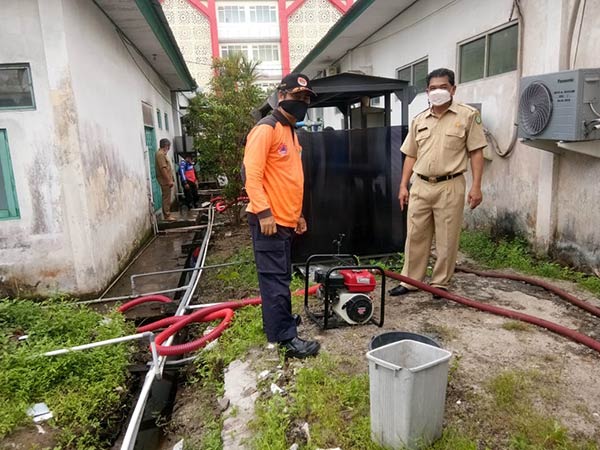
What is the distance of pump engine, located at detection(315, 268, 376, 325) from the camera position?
324cm

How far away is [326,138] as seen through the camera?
4.70 meters

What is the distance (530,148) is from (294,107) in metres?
3.42

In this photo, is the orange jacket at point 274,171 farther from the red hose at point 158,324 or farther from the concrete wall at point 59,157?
the concrete wall at point 59,157

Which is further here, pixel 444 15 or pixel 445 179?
pixel 444 15

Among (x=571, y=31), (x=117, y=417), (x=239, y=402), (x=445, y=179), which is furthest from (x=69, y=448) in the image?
(x=571, y=31)

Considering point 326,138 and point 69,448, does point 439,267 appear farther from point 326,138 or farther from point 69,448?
point 69,448

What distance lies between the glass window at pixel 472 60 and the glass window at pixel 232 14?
25688 mm

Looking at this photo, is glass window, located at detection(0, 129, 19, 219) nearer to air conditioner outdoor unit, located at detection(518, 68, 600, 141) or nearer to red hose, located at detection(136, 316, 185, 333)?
red hose, located at detection(136, 316, 185, 333)

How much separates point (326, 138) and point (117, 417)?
3.25 meters

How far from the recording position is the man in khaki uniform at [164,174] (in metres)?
9.05

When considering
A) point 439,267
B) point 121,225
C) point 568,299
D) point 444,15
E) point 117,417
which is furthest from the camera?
point 444,15

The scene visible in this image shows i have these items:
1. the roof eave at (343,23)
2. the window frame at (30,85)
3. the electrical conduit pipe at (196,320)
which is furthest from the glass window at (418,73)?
the window frame at (30,85)

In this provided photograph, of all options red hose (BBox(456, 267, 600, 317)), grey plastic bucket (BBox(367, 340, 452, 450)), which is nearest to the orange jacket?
grey plastic bucket (BBox(367, 340, 452, 450))

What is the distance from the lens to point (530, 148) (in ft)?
16.4
